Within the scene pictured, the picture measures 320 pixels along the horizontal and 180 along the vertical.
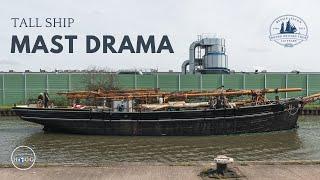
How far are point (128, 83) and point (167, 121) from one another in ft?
73.5

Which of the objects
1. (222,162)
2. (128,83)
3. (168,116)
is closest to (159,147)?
(168,116)

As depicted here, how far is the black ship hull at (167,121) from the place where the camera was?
108 ft

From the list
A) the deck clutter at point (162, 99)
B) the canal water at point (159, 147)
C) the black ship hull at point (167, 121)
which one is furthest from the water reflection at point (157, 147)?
the deck clutter at point (162, 99)

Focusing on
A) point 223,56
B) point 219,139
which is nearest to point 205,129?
point 219,139

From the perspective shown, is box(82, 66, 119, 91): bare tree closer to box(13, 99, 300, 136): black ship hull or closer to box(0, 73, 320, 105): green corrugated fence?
box(0, 73, 320, 105): green corrugated fence

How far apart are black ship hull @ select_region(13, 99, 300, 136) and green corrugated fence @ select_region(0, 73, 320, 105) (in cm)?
1973

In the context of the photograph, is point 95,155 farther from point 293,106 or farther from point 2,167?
point 293,106

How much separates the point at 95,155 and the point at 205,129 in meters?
10.5

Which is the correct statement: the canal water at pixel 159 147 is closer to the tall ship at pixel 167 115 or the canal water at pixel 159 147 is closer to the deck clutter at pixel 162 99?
the tall ship at pixel 167 115

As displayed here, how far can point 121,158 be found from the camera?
926 inches

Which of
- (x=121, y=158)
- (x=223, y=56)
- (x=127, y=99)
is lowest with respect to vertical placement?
(x=121, y=158)

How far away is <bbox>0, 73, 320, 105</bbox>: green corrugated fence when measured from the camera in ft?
179

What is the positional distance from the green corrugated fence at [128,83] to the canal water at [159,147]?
1829 centimetres

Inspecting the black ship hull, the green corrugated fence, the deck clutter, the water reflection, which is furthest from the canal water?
the green corrugated fence
